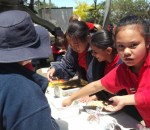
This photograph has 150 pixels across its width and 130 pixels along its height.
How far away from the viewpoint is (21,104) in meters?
0.78

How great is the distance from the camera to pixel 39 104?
81 cm

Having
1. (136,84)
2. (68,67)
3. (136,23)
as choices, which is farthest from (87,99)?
(68,67)

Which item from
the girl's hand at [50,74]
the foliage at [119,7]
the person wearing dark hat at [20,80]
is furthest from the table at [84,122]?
the foliage at [119,7]

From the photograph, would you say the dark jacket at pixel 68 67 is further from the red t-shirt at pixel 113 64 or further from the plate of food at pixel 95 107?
the plate of food at pixel 95 107

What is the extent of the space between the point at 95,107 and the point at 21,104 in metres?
1.00

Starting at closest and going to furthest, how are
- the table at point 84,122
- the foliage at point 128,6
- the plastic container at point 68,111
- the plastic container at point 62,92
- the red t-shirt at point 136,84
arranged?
1. the red t-shirt at point 136,84
2. the table at point 84,122
3. the plastic container at point 68,111
4. the plastic container at point 62,92
5. the foliage at point 128,6

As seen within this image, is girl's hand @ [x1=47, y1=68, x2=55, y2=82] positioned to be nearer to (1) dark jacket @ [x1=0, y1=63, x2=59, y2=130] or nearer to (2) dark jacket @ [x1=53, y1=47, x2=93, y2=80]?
(2) dark jacket @ [x1=53, y1=47, x2=93, y2=80]

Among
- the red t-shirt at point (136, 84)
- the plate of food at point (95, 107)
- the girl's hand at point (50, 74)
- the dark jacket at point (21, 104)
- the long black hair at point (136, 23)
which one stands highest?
the long black hair at point (136, 23)

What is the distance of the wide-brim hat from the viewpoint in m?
0.82

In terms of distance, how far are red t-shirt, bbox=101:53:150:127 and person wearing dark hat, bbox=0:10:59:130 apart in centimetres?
56

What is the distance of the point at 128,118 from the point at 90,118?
0.21m

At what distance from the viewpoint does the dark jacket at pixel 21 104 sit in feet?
2.55

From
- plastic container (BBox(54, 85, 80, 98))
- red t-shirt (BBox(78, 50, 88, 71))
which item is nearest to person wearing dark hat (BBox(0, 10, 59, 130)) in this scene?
plastic container (BBox(54, 85, 80, 98))

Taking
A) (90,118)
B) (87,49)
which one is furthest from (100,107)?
(87,49)
